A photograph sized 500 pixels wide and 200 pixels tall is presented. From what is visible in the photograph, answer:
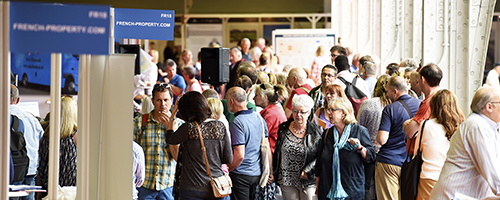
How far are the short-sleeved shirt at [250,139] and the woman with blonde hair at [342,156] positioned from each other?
0.54 metres

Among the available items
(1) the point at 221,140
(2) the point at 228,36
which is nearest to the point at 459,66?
(1) the point at 221,140

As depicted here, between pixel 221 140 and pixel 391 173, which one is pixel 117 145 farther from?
pixel 391 173

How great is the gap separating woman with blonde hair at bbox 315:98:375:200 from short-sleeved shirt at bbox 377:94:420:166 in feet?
0.65

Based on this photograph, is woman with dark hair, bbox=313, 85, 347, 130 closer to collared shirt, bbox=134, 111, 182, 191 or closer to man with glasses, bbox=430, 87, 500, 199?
collared shirt, bbox=134, 111, 182, 191

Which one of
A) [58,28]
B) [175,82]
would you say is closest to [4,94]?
[58,28]

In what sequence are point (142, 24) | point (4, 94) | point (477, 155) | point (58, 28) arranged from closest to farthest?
point (4, 94) < point (58, 28) < point (477, 155) < point (142, 24)

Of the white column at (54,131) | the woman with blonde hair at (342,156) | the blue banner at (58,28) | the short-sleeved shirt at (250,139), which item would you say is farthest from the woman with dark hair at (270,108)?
the blue banner at (58,28)

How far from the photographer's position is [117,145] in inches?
166

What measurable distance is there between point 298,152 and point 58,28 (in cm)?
377

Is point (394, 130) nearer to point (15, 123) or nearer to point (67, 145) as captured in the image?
point (67, 145)

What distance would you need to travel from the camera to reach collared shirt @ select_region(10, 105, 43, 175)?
6.46 m

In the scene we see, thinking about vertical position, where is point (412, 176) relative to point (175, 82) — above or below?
below

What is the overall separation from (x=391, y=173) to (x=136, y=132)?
2201 millimetres

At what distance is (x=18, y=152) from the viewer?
6.15 metres
